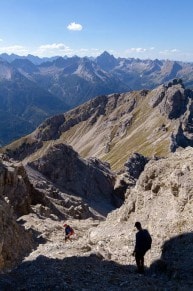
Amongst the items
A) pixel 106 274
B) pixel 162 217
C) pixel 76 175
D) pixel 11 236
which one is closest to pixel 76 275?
pixel 106 274

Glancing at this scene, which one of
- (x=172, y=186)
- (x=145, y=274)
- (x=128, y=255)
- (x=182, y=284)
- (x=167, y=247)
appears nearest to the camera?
(x=182, y=284)

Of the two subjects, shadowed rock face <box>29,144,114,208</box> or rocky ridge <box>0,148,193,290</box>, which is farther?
shadowed rock face <box>29,144,114,208</box>

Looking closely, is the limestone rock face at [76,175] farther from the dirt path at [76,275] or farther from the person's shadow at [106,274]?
the person's shadow at [106,274]

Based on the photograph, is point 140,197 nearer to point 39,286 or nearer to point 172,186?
point 172,186

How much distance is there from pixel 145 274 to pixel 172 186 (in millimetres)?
11407

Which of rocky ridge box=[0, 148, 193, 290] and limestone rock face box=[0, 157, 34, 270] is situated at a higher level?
rocky ridge box=[0, 148, 193, 290]

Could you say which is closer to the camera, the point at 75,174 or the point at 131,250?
the point at 131,250

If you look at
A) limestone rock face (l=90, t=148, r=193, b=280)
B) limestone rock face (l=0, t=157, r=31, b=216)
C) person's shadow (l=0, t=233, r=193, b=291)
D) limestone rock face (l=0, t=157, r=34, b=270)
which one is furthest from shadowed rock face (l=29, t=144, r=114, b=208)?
person's shadow (l=0, t=233, r=193, b=291)

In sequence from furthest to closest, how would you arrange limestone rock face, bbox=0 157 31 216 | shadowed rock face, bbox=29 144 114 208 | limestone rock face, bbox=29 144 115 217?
shadowed rock face, bbox=29 144 114 208 < limestone rock face, bbox=29 144 115 217 < limestone rock face, bbox=0 157 31 216

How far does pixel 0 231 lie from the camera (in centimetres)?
3775

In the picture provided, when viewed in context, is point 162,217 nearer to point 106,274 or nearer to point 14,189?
point 106,274

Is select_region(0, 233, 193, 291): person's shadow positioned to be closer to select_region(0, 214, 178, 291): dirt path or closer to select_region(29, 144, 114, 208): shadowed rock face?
select_region(0, 214, 178, 291): dirt path

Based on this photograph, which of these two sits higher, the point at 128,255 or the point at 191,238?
the point at 191,238

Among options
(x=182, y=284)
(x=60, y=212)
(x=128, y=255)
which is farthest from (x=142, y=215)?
(x=60, y=212)
